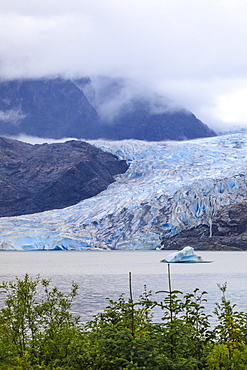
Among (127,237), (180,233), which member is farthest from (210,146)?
(127,237)

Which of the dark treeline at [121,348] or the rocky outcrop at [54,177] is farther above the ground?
the rocky outcrop at [54,177]

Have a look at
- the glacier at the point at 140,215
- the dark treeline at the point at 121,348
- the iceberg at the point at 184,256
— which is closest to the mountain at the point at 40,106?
the glacier at the point at 140,215

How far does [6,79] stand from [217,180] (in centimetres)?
14726

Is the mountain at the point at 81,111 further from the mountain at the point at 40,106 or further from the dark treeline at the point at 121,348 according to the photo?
the dark treeline at the point at 121,348

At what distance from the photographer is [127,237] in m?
64.6

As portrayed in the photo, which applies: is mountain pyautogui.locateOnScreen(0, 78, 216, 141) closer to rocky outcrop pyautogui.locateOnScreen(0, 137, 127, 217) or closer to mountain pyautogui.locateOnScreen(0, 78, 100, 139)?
mountain pyautogui.locateOnScreen(0, 78, 100, 139)

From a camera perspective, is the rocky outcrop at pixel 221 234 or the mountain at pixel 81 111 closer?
the rocky outcrop at pixel 221 234

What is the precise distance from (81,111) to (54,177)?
80.5 metres

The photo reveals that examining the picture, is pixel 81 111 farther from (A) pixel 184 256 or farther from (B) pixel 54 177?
(A) pixel 184 256

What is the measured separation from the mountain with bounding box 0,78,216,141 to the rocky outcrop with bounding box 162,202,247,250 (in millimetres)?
75947

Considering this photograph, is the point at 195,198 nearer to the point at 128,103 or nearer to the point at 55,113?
the point at 128,103

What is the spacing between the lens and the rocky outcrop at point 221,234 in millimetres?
68688

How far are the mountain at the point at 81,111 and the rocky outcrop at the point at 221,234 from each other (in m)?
75.9

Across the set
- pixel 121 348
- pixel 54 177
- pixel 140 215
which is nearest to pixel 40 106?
pixel 54 177
